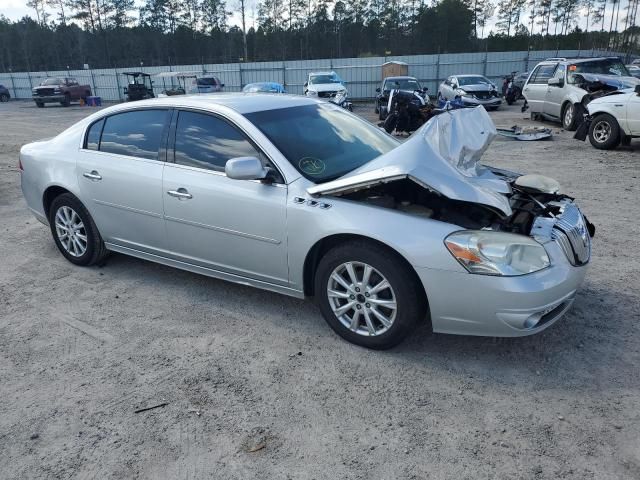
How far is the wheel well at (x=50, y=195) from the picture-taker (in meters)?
4.87

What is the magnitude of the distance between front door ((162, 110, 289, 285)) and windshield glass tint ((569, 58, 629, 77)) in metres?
12.5

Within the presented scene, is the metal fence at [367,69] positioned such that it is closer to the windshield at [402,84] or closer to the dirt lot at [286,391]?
the windshield at [402,84]

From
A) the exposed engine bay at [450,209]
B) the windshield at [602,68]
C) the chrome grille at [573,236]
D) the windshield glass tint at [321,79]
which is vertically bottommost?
the chrome grille at [573,236]

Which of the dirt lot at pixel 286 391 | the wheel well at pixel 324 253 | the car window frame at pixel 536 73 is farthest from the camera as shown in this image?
the car window frame at pixel 536 73

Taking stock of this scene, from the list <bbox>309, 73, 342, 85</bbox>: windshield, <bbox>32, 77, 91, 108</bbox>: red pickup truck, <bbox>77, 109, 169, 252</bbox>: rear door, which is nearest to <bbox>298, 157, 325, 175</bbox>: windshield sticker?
<bbox>77, 109, 169, 252</bbox>: rear door

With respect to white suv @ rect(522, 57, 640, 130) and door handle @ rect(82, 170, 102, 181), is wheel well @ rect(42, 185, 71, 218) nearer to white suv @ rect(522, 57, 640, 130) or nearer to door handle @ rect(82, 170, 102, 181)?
door handle @ rect(82, 170, 102, 181)

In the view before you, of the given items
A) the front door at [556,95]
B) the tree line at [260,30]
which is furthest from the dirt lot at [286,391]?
the tree line at [260,30]

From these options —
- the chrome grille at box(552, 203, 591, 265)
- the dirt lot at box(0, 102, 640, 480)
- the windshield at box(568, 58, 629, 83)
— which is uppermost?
the windshield at box(568, 58, 629, 83)

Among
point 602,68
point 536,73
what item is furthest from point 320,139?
point 536,73

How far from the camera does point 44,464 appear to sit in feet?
8.21

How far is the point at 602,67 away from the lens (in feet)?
44.6

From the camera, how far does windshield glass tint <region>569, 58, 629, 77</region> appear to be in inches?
527

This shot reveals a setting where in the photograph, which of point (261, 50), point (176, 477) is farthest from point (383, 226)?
point (261, 50)

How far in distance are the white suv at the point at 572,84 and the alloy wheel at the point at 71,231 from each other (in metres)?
12.0
